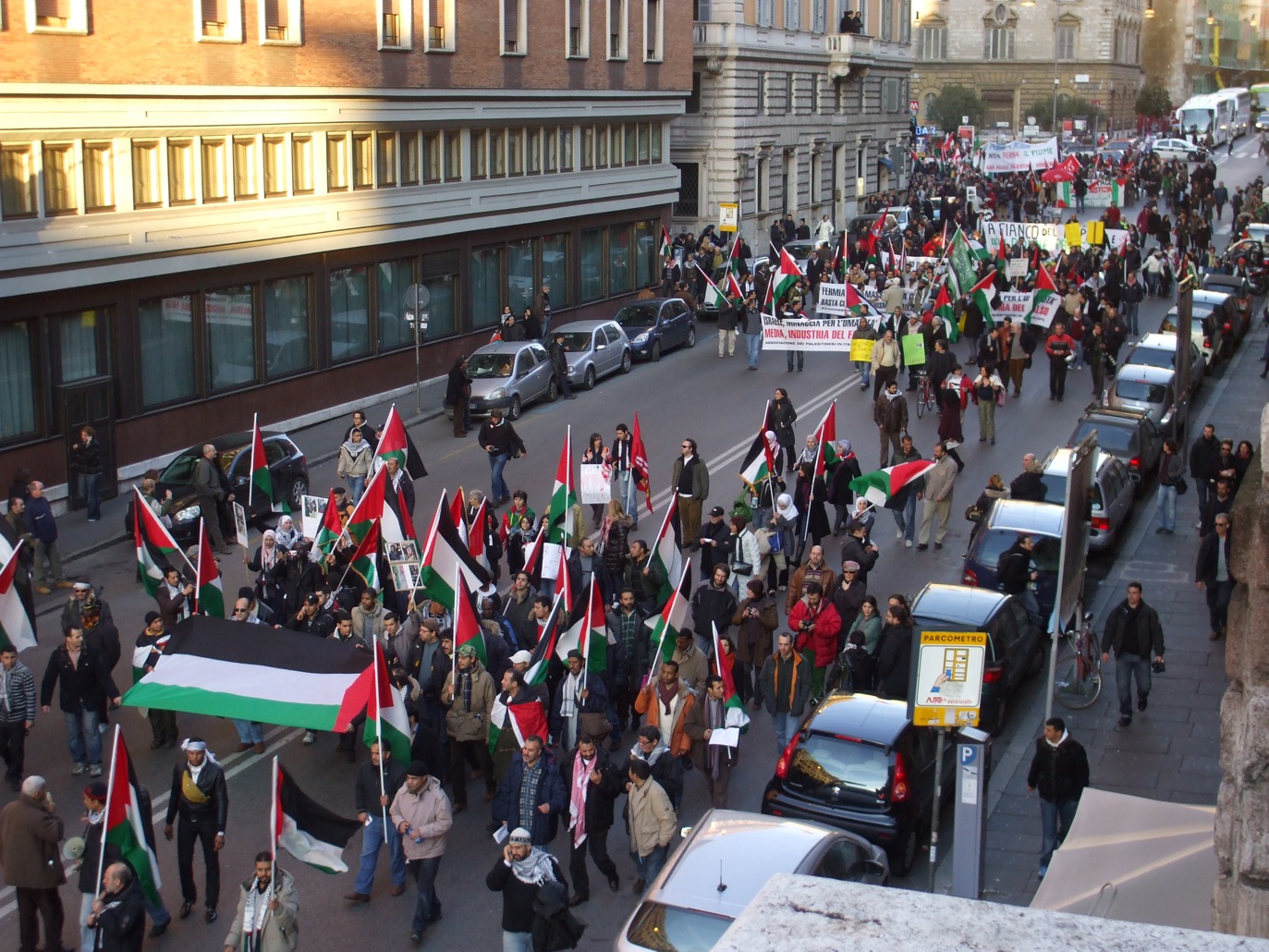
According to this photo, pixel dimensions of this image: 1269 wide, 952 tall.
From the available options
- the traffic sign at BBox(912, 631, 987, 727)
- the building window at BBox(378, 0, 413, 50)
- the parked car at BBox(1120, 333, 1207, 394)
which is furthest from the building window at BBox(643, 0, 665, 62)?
the traffic sign at BBox(912, 631, 987, 727)

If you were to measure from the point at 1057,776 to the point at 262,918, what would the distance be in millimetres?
6295

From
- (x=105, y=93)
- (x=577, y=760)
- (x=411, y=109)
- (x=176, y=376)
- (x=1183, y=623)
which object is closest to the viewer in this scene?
(x=577, y=760)

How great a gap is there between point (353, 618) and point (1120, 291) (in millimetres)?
25459

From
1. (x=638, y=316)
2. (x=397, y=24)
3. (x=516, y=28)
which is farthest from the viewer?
(x=638, y=316)

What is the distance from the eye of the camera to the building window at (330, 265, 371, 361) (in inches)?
1240

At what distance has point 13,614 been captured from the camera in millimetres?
15391

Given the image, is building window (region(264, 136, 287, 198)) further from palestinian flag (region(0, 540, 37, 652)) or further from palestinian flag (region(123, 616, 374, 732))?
palestinian flag (region(123, 616, 374, 732))

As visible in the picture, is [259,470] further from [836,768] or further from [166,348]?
[836,768]

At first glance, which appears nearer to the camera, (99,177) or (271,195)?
(99,177)

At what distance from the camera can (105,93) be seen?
24578mm

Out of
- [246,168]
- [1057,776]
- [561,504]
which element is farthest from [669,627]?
[246,168]

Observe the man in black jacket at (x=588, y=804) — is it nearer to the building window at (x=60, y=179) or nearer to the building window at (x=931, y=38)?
the building window at (x=60, y=179)

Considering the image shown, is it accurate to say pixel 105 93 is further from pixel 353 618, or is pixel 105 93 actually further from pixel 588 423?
pixel 353 618

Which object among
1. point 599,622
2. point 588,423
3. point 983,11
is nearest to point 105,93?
point 588,423
